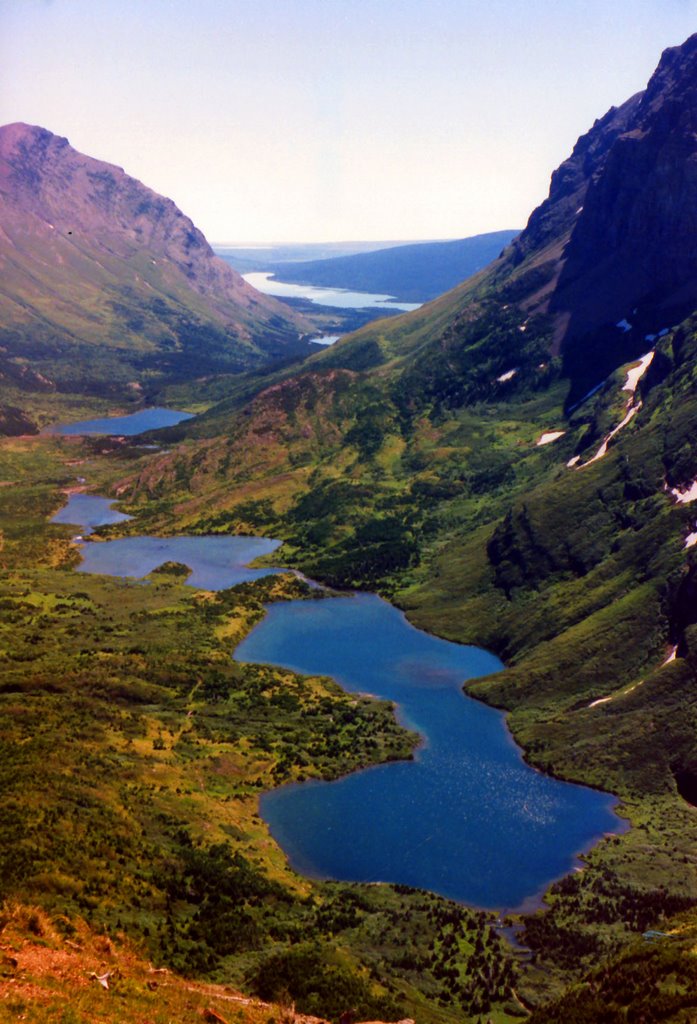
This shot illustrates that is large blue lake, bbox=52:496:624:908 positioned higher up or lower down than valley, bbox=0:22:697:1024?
lower down

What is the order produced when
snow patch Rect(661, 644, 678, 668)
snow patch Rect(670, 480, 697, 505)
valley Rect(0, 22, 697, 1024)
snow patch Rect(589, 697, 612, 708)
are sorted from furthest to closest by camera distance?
snow patch Rect(670, 480, 697, 505) < snow patch Rect(661, 644, 678, 668) < snow patch Rect(589, 697, 612, 708) < valley Rect(0, 22, 697, 1024)

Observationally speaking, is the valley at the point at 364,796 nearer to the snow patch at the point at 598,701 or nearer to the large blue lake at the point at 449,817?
the snow patch at the point at 598,701

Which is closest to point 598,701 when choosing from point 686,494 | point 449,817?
point 449,817

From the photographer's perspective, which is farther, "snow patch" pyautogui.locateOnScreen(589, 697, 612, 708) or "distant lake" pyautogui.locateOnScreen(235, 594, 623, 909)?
"snow patch" pyautogui.locateOnScreen(589, 697, 612, 708)

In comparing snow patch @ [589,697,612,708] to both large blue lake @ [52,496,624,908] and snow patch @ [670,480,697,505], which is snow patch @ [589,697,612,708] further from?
snow patch @ [670,480,697,505]

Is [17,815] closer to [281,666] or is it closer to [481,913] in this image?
[481,913]

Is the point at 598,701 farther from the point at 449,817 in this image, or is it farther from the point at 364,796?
the point at 364,796

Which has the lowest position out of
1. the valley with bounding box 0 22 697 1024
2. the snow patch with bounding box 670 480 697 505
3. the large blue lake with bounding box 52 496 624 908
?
the large blue lake with bounding box 52 496 624 908

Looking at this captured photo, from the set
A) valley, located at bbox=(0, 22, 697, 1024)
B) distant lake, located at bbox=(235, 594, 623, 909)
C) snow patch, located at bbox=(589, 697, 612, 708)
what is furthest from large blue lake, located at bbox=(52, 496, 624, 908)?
snow patch, located at bbox=(589, 697, 612, 708)
